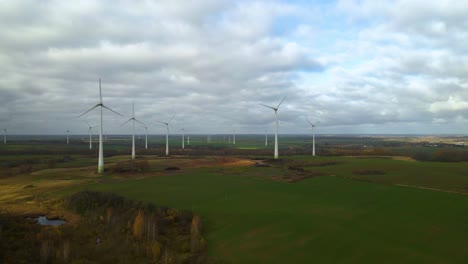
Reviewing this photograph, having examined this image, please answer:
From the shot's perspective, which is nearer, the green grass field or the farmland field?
the green grass field

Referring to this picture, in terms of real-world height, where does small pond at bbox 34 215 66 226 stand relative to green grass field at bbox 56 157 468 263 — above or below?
below

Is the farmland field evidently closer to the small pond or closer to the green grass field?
the green grass field

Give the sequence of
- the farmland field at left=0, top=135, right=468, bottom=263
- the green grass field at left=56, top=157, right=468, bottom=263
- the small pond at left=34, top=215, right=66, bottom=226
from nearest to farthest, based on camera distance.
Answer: the green grass field at left=56, top=157, right=468, bottom=263 < the farmland field at left=0, top=135, right=468, bottom=263 < the small pond at left=34, top=215, right=66, bottom=226

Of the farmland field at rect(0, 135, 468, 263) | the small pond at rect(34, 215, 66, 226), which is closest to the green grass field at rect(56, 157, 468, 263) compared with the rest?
the farmland field at rect(0, 135, 468, 263)

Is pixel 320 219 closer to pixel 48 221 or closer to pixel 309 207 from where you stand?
pixel 309 207

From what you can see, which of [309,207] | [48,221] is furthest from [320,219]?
[48,221]

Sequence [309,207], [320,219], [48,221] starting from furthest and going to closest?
[309,207], [48,221], [320,219]

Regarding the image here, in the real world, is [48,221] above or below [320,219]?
below

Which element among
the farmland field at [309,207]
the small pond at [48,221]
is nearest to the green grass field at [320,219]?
the farmland field at [309,207]

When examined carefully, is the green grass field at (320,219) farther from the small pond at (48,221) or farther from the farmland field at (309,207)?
the small pond at (48,221)
